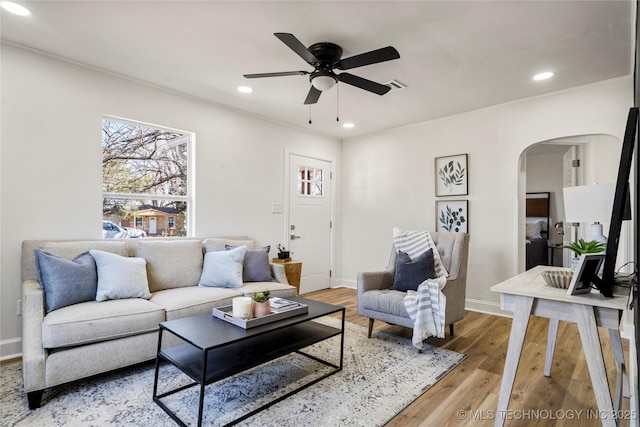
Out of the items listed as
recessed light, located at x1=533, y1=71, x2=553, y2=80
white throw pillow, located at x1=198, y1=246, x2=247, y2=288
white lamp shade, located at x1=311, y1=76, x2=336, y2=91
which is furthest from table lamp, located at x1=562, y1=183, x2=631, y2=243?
white throw pillow, located at x1=198, y1=246, x2=247, y2=288

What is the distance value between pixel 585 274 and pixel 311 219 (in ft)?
12.7

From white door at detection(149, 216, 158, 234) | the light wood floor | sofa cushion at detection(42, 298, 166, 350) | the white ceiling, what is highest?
the white ceiling

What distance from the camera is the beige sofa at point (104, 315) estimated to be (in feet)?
6.70

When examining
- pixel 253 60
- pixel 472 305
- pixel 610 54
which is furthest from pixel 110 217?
pixel 610 54

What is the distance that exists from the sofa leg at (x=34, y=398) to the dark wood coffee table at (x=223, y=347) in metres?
0.64

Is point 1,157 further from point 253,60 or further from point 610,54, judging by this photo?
point 610,54

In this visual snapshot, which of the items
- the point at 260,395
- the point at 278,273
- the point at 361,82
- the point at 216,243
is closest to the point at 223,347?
the point at 260,395

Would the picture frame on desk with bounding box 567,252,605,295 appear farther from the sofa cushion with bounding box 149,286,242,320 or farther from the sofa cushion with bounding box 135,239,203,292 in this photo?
the sofa cushion with bounding box 135,239,203,292

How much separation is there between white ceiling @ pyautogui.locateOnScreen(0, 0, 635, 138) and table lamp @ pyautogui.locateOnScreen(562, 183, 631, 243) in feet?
4.12

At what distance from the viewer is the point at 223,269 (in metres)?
3.25

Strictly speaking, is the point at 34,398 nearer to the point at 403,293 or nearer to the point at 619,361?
the point at 403,293

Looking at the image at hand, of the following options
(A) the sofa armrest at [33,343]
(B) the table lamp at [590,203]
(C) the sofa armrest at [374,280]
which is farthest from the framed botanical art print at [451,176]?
(A) the sofa armrest at [33,343]

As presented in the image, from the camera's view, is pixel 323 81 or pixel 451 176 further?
pixel 451 176

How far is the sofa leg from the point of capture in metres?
1.96
